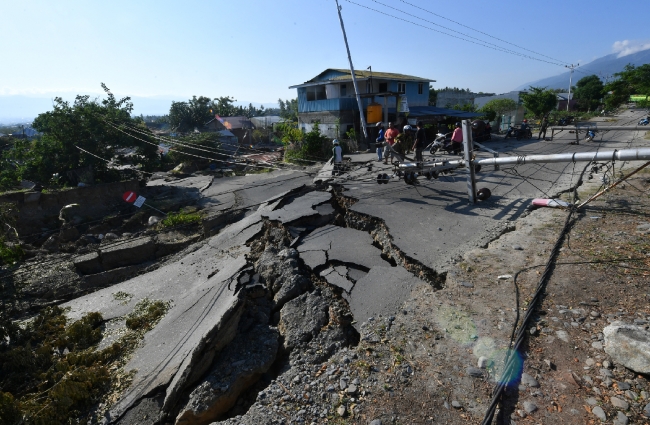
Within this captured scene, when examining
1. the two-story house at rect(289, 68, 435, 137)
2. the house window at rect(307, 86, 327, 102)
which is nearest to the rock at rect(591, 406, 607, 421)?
the two-story house at rect(289, 68, 435, 137)

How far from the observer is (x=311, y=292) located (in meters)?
5.21

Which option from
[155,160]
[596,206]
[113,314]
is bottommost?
[113,314]

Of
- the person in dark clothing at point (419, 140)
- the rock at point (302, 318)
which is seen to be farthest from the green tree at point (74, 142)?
the rock at point (302, 318)

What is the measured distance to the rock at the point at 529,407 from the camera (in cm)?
277

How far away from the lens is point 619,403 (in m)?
2.74

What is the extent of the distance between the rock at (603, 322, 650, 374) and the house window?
2191 centimetres

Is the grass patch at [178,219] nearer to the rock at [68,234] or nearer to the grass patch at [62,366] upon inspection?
the rock at [68,234]

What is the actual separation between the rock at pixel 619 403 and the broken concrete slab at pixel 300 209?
592cm

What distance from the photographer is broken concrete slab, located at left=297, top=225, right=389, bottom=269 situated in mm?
5793

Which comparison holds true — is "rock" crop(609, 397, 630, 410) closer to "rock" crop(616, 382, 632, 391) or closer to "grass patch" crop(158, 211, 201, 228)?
"rock" crop(616, 382, 632, 391)

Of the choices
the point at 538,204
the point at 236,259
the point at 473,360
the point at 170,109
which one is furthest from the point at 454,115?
the point at 170,109

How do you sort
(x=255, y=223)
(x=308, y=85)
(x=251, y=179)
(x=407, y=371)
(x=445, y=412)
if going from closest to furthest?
(x=445, y=412) → (x=407, y=371) → (x=255, y=223) → (x=251, y=179) → (x=308, y=85)

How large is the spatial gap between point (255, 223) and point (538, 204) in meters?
6.56

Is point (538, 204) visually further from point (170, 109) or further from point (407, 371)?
point (170, 109)
